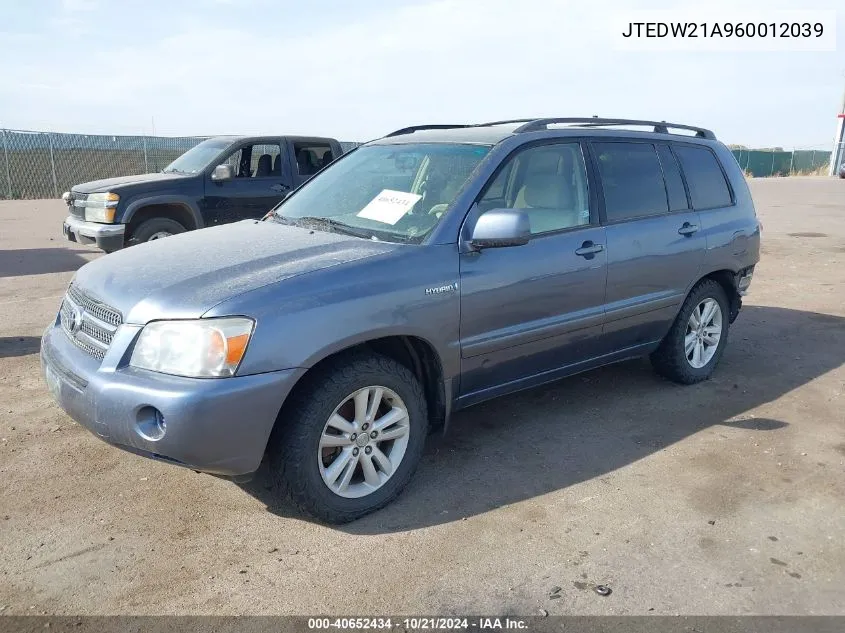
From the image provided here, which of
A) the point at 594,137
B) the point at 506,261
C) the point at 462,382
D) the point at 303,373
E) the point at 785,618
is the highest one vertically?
the point at 594,137

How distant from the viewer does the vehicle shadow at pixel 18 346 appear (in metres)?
5.75

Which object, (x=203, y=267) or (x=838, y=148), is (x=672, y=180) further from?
(x=838, y=148)

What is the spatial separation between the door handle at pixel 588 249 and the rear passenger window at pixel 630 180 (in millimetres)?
256

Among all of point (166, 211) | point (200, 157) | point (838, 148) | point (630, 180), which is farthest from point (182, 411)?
point (838, 148)

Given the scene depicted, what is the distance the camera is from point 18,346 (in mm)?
5949

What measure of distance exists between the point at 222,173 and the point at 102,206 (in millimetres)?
1500

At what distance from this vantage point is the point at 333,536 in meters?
3.32

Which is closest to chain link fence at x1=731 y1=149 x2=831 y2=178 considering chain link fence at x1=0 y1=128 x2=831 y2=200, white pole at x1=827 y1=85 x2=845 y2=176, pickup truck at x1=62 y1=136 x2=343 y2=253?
white pole at x1=827 y1=85 x2=845 y2=176

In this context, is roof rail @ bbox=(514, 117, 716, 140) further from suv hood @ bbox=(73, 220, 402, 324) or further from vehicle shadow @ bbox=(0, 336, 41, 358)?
vehicle shadow @ bbox=(0, 336, 41, 358)

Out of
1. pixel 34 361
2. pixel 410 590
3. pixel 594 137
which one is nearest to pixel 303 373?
pixel 410 590

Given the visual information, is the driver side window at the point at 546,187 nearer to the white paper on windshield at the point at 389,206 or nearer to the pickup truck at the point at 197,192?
the white paper on windshield at the point at 389,206

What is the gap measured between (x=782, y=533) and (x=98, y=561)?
3047mm

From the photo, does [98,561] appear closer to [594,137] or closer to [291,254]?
[291,254]

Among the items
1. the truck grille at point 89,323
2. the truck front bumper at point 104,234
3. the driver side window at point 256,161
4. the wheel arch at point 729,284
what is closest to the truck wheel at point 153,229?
the truck front bumper at point 104,234
